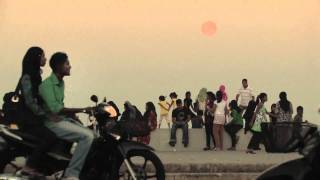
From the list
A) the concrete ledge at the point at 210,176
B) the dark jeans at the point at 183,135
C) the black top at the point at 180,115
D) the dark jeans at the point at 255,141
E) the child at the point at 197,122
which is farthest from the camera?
the child at the point at 197,122

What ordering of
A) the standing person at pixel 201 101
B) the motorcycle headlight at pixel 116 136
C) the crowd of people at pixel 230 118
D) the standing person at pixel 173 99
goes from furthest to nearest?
the standing person at pixel 173 99 → the standing person at pixel 201 101 → the crowd of people at pixel 230 118 → the motorcycle headlight at pixel 116 136

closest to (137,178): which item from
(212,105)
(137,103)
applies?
(212,105)

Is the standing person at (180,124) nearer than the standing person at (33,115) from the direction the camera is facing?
No

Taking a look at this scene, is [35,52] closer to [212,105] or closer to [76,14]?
[212,105]

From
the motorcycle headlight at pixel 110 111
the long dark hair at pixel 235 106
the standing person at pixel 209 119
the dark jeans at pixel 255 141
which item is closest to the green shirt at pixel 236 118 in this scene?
A: the long dark hair at pixel 235 106

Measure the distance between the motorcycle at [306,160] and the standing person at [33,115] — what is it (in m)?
2.38

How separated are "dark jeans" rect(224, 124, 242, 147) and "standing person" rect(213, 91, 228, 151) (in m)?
0.17

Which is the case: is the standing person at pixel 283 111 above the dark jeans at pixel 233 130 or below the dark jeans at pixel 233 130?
above

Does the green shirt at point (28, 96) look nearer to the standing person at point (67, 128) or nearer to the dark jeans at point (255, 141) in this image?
the standing person at point (67, 128)

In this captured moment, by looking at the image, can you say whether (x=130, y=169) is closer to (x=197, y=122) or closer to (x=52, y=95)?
(x=52, y=95)

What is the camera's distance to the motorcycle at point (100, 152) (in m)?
6.56

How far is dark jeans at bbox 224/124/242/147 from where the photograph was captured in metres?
17.0

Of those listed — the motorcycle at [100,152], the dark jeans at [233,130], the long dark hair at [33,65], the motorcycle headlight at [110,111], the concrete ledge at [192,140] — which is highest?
the long dark hair at [33,65]

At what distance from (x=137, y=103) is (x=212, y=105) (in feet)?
20.4
